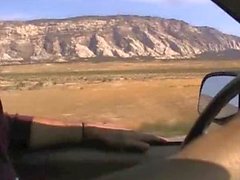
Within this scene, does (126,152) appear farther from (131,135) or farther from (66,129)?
(66,129)

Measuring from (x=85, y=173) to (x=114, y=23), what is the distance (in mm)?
77661

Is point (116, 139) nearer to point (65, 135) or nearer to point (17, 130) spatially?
point (65, 135)

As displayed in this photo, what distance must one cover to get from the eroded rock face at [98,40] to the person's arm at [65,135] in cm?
5579

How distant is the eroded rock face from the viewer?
63125mm

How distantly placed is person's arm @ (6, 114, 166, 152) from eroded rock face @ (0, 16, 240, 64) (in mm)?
55792

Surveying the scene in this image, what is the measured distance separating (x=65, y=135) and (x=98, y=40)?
65522 millimetres

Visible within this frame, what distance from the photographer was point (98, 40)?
223 feet

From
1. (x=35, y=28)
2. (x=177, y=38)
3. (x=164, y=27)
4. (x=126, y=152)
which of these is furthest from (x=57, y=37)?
(x=126, y=152)

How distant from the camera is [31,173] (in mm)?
2668

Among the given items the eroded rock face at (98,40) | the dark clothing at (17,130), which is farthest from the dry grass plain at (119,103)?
the eroded rock face at (98,40)

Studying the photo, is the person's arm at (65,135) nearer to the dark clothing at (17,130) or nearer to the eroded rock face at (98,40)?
the dark clothing at (17,130)

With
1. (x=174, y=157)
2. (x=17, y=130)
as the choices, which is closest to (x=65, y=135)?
(x=17, y=130)

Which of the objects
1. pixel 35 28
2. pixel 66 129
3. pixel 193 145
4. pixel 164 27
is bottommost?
pixel 35 28

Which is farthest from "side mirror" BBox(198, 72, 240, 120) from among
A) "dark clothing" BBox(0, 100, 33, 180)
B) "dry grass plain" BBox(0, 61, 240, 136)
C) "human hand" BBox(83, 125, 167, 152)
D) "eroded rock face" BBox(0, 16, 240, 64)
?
"eroded rock face" BBox(0, 16, 240, 64)
